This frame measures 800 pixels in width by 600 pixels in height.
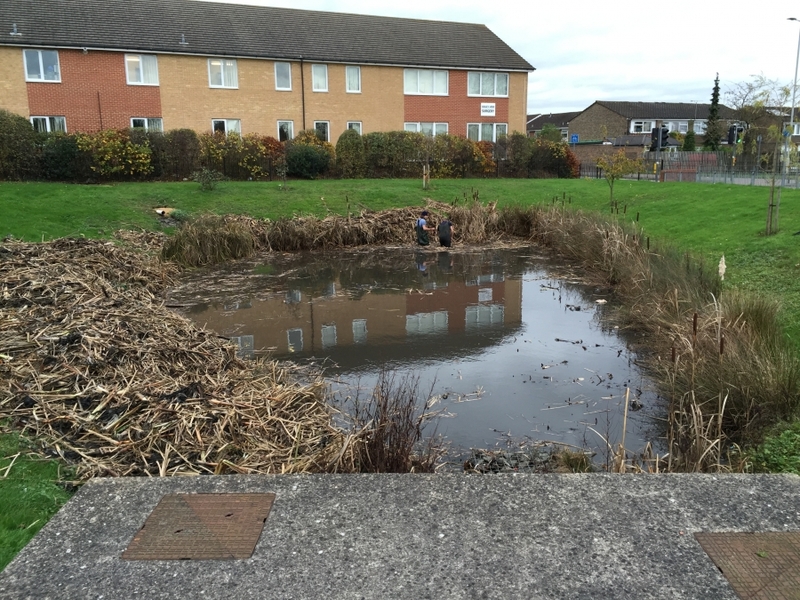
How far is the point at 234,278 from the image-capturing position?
14.6 metres

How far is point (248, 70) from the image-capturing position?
113 ft

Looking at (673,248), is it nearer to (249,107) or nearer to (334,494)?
(334,494)

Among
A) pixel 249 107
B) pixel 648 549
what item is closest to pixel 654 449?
pixel 648 549

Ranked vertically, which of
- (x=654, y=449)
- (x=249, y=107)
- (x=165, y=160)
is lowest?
(x=654, y=449)

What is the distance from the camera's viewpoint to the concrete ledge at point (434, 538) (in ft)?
10.1

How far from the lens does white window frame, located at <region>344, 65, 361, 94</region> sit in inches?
1427

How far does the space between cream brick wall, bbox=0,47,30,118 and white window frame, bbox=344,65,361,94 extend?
1532cm

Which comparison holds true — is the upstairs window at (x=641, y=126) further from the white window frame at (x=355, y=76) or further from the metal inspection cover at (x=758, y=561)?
the metal inspection cover at (x=758, y=561)

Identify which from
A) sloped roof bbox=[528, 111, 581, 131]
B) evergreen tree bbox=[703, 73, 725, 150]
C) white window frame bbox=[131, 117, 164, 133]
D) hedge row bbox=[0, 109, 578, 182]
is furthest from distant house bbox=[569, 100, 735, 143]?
white window frame bbox=[131, 117, 164, 133]

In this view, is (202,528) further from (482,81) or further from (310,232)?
(482,81)

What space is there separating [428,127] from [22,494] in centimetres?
3658

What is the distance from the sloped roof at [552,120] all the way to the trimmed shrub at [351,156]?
62876mm

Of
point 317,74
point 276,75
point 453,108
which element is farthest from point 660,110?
point 276,75

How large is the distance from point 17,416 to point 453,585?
4146 millimetres
